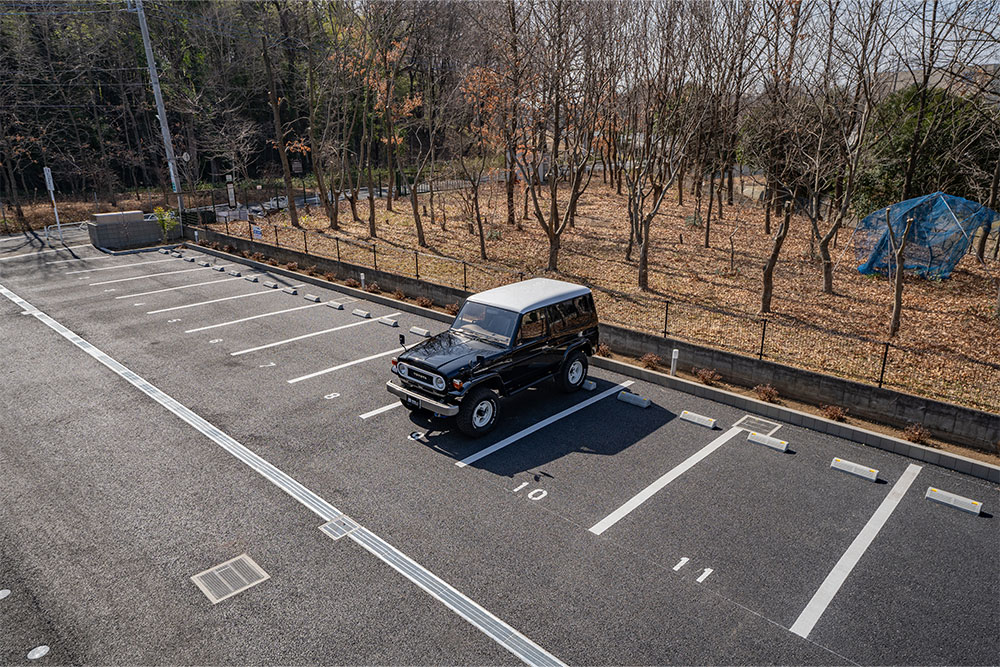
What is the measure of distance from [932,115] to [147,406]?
1159 inches

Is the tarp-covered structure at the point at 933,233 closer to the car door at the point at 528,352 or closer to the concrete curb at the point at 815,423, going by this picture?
the concrete curb at the point at 815,423

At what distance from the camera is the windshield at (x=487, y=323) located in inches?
416

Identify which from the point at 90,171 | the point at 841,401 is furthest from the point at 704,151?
the point at 90,171

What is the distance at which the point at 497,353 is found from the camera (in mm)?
10188

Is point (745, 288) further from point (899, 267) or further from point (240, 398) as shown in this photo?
point (240, 398)

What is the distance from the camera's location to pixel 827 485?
28.6 feet

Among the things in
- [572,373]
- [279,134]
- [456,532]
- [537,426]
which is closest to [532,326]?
[572,373]

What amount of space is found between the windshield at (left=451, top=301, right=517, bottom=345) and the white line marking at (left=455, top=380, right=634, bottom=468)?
5.22 ft

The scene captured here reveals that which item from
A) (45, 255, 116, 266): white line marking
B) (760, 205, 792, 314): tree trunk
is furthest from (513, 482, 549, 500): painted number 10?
(45, 255, 116, 266): white line marking

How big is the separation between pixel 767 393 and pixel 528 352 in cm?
474

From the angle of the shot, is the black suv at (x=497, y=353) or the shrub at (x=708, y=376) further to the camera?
the shrub at (x=708, y=376)

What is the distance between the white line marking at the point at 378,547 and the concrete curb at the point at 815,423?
7061mm

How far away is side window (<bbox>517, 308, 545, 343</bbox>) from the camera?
1060 centimetres

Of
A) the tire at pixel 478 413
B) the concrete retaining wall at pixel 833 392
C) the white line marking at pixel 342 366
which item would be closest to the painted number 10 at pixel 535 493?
the tire at pixel 478 413
